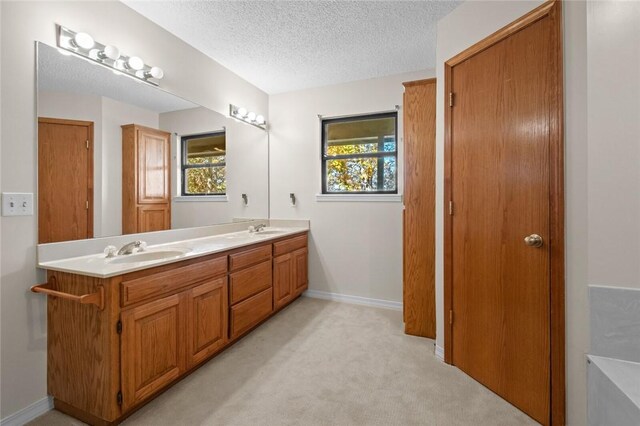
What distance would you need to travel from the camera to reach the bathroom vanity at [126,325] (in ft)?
4.66

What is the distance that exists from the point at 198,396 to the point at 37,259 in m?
1.18

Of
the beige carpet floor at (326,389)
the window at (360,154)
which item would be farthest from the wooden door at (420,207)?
the window at (360,154)

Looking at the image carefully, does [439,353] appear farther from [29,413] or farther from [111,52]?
[111,52]

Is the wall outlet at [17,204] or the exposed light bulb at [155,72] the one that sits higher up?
the exposed light bulb at [155,72]

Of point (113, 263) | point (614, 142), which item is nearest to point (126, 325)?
point (113, 263)

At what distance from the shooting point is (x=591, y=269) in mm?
1073

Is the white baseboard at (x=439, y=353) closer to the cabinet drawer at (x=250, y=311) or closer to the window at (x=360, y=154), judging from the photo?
the cabinet drawer at (x=250, y=311)

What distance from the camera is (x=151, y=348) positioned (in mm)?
1594

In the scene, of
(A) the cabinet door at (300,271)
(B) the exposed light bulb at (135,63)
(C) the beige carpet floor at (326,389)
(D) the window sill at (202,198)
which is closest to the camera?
(C) the beige carpet floor at (326,389)

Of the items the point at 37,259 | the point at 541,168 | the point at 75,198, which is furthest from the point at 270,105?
the point at 541,168

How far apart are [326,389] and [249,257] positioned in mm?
1154

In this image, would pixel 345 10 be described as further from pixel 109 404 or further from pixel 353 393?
pixel 109 404

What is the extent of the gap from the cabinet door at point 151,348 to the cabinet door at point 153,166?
0.95 m

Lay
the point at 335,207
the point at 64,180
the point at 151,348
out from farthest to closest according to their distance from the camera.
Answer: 1. the point at 335,207
2. the point at 64,180
3. the point at 151,348
